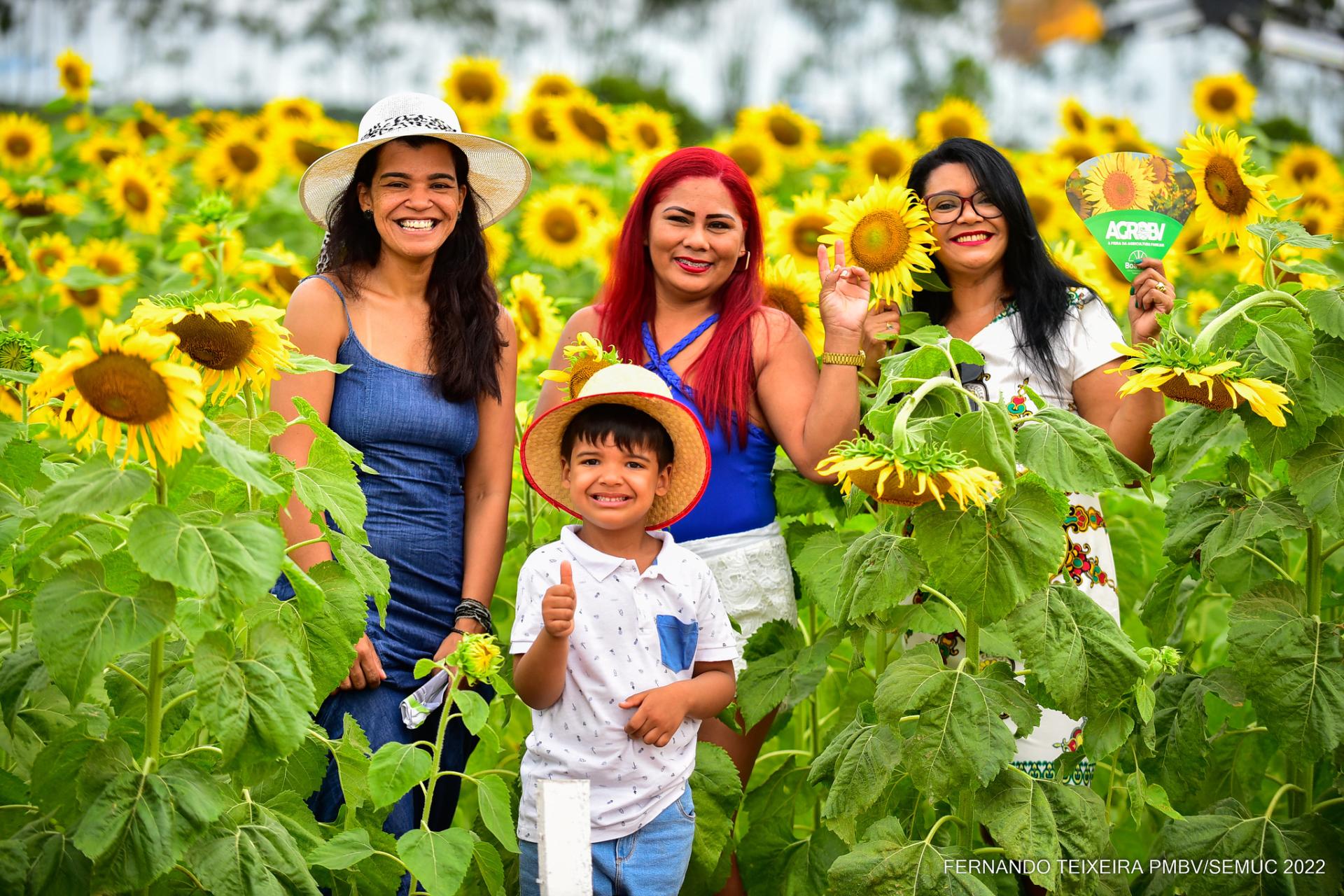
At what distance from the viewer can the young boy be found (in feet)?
7.49

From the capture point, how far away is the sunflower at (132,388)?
1.80 meters

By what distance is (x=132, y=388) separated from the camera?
5.91ft

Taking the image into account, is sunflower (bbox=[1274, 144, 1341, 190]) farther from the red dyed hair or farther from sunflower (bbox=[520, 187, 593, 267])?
the red dyed hair

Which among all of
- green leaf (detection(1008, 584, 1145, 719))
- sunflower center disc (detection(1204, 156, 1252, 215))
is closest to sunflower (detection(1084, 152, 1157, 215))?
sunflower center disc (detection(1204, 156, 1252, 215))

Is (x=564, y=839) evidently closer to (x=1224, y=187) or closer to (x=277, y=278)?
(x=1224, y=187)

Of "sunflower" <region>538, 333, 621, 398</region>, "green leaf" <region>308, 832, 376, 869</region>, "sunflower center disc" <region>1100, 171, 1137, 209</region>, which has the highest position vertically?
"sunflower center disc" <region>1100, 171, 1137, 209</region>

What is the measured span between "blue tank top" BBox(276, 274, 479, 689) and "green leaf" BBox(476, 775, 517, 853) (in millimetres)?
501

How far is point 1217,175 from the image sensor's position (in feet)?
8.80

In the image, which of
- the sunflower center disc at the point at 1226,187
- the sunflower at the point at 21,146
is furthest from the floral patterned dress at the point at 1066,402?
the sunflower at the point at 21,146

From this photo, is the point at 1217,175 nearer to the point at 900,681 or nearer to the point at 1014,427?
the point at 1014,427

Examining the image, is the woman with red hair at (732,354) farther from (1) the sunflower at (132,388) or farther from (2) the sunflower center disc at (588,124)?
(2) the sunflower center disc at (588,124)

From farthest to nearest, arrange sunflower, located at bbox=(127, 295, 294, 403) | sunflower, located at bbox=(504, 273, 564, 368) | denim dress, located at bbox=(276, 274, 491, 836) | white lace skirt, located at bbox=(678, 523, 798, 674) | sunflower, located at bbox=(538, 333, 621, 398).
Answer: sunflower, located at bbox=(504, 273, 564, 368) < white lace skirt, located at bbox=(678, 523, 798, 674) < denim dress, located at bbox=(276, 274, 491, 836) < sunflower, located at bbox=(538, 333, 621, 398) < sunflower, located at bbox=(127, 295, 294, 403)

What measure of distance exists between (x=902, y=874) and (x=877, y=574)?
485 millimetres

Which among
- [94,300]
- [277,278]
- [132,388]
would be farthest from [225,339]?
[94,300]
